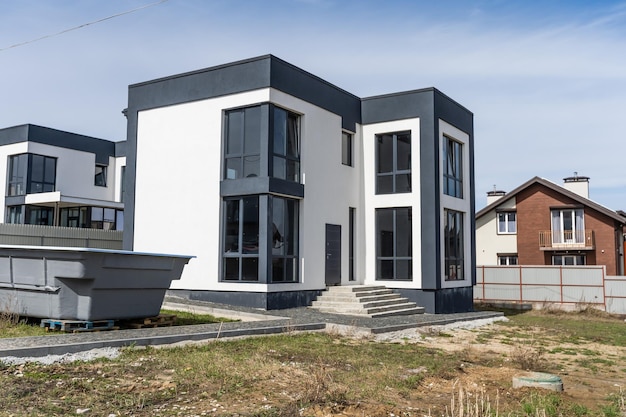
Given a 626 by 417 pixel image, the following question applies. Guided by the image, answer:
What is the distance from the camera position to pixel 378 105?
782 inches

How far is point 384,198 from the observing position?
1947 cm

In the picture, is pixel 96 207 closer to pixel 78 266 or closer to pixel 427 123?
pixel 427 123

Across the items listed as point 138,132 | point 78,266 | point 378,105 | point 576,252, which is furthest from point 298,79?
point 576,252

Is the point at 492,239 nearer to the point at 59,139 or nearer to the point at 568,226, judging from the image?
the point at 568,226

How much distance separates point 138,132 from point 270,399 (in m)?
13.7

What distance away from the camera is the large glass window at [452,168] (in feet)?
65.4

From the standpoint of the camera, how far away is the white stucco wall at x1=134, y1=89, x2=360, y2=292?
651 inches

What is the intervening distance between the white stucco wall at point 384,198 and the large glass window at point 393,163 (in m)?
0.21

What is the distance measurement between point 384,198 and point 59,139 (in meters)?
18.7

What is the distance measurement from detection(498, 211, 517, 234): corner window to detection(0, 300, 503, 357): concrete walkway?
18.8 meters

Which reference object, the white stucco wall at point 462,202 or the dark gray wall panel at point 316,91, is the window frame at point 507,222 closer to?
the white stucco wall at point 462,202

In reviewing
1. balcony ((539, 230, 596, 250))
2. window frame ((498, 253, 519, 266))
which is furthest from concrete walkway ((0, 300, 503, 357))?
window frame ((498, 253, 519, 266))

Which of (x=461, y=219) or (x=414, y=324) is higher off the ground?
(x=461, y=219)

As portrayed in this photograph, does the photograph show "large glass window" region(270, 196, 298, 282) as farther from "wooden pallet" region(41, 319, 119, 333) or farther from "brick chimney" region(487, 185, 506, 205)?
"brick chimney" region(487, 185, 506, 205)
